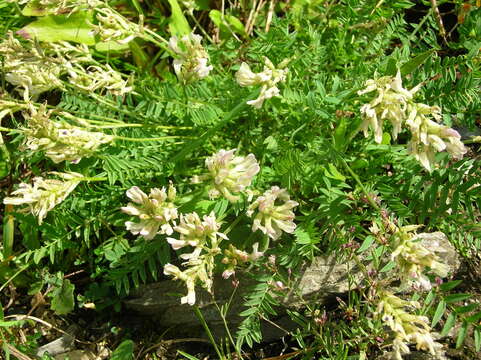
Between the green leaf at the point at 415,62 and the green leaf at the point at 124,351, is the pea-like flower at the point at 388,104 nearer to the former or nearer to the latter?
the green leaf at the point at 415,62

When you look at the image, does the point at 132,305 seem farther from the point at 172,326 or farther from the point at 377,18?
the point at 377,18

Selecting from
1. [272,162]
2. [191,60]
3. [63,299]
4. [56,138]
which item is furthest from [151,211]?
[63,299]

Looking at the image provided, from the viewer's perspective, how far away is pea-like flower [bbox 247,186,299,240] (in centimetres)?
223

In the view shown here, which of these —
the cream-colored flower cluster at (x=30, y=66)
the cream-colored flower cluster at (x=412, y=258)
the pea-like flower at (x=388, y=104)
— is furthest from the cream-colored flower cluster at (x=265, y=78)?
the cream-colored flower cluster at (x=30, y=66)

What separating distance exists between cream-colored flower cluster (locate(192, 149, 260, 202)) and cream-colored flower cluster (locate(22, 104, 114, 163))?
1.69 feet

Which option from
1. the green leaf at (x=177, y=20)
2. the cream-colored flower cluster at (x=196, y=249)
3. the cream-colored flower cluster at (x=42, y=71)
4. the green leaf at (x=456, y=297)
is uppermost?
the cream-colored flower cluster at (x=42, y=71)

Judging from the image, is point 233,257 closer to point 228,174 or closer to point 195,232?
point 195,232

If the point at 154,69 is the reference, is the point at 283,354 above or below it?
below

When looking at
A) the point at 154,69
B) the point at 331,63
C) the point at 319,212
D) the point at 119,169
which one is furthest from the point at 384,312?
the point at 154,69

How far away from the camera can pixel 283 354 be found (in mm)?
3104

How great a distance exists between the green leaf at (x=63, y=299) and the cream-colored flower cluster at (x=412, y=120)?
211 centimetres

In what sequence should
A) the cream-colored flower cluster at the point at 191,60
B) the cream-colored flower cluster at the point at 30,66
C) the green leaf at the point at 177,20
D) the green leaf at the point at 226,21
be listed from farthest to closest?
the green leaf at the point at 226,21 → the green leaf at the point at 177,20 → the cream-colored flower cluster at the point at 30,66 → the cream-colored flower cluster at the point at 191,60

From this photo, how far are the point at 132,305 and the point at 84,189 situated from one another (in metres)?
0.79

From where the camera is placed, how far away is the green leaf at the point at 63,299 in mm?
3162
